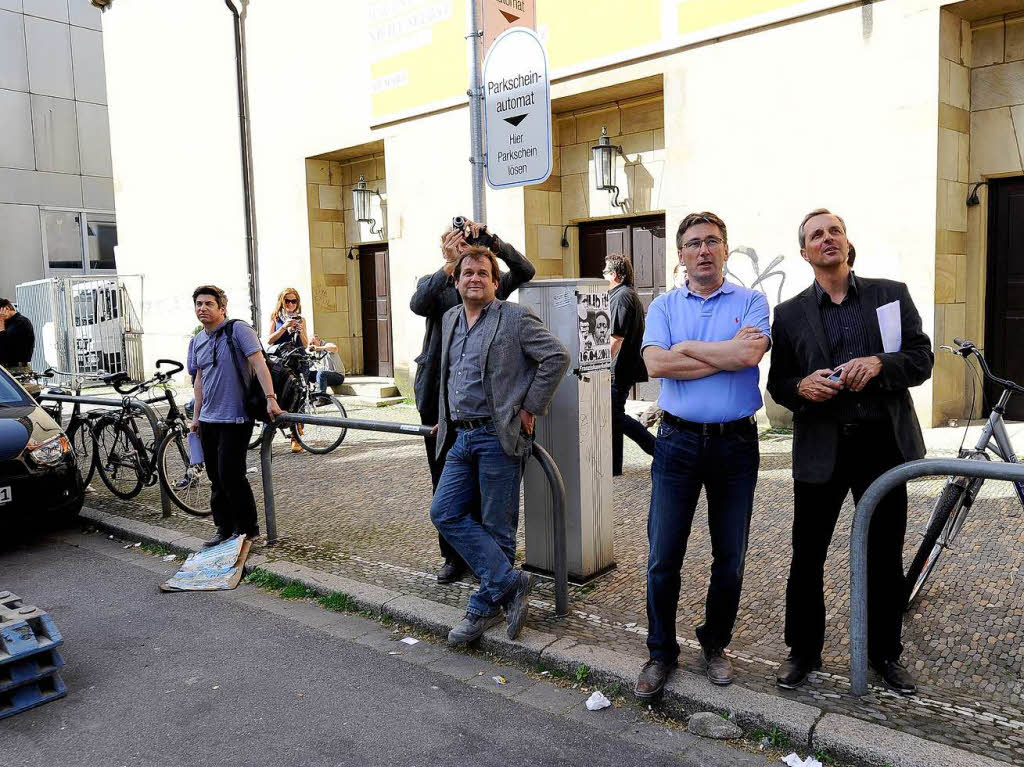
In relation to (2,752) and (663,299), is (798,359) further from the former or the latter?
(2,752)

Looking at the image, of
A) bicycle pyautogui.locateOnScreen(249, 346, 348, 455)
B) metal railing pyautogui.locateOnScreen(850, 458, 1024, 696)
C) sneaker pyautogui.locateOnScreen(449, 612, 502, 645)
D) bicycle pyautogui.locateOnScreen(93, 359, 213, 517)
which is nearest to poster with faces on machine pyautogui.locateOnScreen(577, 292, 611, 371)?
sneaker pyautogui.locateOnScreen(449, 612, 502, 645)

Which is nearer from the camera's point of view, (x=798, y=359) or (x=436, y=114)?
(x=798, y=359)

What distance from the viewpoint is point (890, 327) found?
10.6 feet

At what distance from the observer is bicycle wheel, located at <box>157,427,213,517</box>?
682 centimetres

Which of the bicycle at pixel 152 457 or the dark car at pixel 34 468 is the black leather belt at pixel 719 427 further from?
the dark car at pixel 34 468

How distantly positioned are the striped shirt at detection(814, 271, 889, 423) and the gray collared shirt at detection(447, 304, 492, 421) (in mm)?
1544

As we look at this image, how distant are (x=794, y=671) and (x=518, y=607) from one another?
1286 mm

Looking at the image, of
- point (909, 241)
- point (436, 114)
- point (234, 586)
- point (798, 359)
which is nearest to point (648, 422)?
point (909, 241)

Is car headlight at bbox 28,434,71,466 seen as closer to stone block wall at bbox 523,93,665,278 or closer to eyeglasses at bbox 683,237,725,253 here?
eyeglasses at bbox 683,237,725,253

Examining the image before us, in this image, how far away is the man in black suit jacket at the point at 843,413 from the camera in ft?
10.6

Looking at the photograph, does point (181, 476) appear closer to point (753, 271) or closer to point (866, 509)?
point (866, 509)

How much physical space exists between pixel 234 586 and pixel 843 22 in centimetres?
727

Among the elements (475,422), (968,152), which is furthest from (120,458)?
(968,152)

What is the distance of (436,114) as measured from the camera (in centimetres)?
1184
